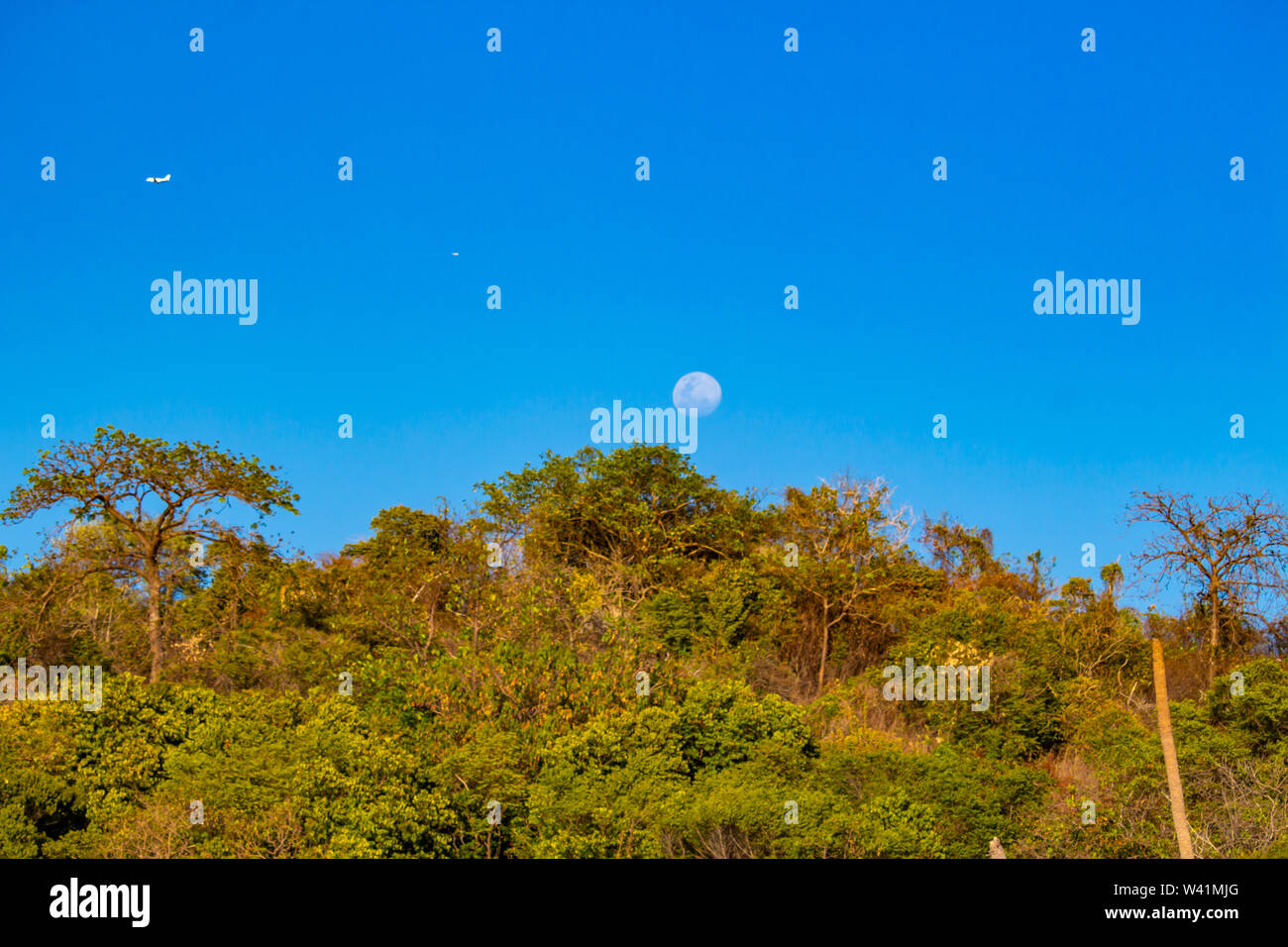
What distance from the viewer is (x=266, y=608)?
38.8 m

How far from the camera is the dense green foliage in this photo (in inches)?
781

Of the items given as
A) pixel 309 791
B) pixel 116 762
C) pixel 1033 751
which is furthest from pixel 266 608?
pixel 1033 751

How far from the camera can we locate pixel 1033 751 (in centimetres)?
3105

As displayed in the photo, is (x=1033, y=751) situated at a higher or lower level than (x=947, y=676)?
lower

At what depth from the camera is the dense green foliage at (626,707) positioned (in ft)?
65.1

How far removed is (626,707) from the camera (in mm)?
24484

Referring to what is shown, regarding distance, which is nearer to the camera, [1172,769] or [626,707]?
[1172,769]
